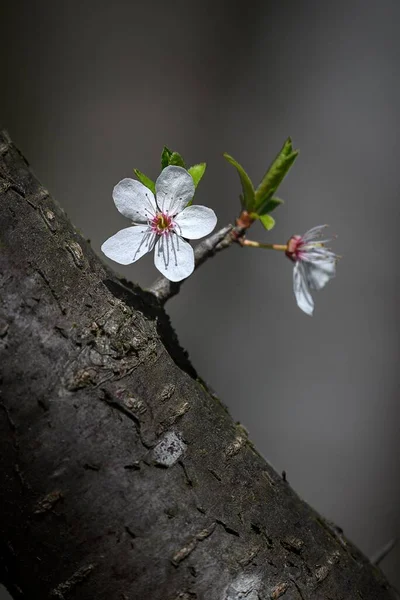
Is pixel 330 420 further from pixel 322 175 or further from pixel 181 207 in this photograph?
pixel 181 207

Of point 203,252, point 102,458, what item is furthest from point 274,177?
point 102,458

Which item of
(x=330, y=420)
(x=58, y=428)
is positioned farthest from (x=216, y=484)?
(x=330, y=420)

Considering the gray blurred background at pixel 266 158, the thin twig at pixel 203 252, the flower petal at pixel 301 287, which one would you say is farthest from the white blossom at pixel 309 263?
the gray blurred background at pixel 266 158

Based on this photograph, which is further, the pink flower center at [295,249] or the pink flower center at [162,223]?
the pink flower center at [295,249]

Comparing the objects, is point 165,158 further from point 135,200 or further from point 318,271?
point 318,271

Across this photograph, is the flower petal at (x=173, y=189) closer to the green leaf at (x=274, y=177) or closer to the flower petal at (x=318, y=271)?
the green leaf at (x=274, y=177)
